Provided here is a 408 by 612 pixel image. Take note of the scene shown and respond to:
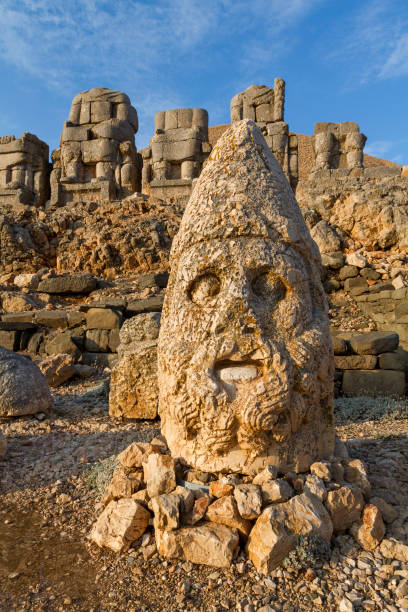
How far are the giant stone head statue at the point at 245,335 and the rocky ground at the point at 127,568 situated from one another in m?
0.60

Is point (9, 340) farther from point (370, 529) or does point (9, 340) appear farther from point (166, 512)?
point (370, 529)

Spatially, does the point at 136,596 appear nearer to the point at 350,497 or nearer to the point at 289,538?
the point at 289,538

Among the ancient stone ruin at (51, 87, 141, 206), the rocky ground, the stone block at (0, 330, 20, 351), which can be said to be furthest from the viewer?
the ancient stone ruin at (51, 87, 141, 206)

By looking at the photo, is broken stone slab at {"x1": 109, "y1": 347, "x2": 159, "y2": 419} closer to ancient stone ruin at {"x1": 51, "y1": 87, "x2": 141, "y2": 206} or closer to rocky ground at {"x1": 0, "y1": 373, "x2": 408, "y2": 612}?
rocky ground at {"x1": 0, "y1": 373, "x2": 408, "y2": 612}

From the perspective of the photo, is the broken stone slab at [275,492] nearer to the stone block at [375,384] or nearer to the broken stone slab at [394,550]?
the broken stone slab at [394,550]

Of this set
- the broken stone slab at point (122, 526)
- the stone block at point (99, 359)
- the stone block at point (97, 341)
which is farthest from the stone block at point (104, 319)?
the broken stone slab at point (122, 526)

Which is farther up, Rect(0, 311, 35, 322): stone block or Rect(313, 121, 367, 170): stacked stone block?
Rect(313, 121, 367, 170): stacked stone block

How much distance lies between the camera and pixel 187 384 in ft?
8.81

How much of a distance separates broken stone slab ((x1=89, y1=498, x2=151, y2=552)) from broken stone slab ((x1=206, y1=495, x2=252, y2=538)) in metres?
0.42

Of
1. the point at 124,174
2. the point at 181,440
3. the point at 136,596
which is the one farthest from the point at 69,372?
the point at 124,174

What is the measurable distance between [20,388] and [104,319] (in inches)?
158

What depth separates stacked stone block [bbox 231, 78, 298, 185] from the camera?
16984 mm

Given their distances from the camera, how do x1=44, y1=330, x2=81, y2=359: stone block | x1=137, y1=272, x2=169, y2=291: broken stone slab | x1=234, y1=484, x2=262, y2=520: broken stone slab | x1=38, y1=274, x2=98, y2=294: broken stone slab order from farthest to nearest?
1. x1=38, y1=274, x2=98, y2=294: broken stone slab
2. x1=137, y1=272, x2=169, y2=291: broken stone slab
3. x1=44, y1=330, x2=81, y2=359: stone block
4. x1=234, y1=484, x2=262, y2=520: broken stone slab

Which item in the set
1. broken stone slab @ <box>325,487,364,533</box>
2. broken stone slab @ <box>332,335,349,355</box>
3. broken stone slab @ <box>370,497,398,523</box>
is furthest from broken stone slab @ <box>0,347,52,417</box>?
broken stone slab @ <box>332,335,349,355</box>
